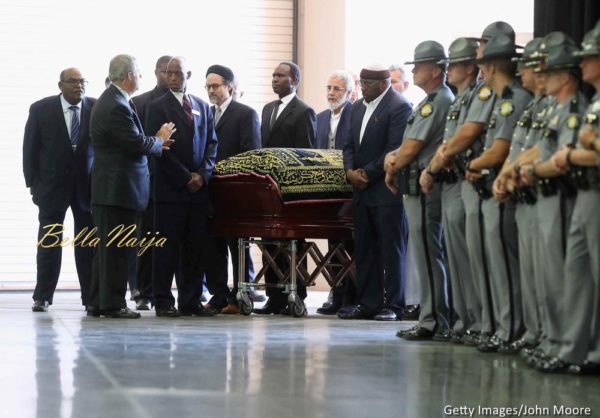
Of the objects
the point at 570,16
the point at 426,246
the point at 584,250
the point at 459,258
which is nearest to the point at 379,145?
the point at 426,246

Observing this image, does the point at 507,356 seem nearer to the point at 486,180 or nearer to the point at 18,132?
the point at 486,180

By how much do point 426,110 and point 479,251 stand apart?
3.52ft

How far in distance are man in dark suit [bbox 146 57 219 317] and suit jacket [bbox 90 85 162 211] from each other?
34 centimetres

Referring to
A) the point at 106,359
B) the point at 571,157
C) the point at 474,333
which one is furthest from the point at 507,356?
the point at 106,359

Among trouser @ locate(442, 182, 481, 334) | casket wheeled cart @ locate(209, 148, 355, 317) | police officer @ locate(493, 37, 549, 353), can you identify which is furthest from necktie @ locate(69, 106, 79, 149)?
police officer @ locate(493, 37, 549, 353)

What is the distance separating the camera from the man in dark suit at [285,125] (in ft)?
34.4

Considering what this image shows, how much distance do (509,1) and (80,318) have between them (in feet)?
23.6

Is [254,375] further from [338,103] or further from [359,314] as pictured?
[338,103]

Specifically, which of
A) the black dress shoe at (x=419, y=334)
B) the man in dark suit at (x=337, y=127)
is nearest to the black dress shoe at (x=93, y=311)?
the man in dark suit at (x=337, y=127)

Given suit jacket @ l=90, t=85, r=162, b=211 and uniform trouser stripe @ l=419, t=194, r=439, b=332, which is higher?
suit jacket @ l=90, t=85, r=162, b=211

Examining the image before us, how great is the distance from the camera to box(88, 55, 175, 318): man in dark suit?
942cm

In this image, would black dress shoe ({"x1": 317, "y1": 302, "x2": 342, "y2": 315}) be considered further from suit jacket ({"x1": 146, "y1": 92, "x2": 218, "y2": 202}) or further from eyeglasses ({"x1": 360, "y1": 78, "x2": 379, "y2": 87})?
eyeglasses ({"x1": 360, "y1": 78, "x2": 379, "y2": 87})

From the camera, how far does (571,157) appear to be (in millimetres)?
6016

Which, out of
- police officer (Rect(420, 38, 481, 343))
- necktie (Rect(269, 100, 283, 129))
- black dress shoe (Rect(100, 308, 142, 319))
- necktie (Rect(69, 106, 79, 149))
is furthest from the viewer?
necktie (Rect(269, 100, 283, 129))
